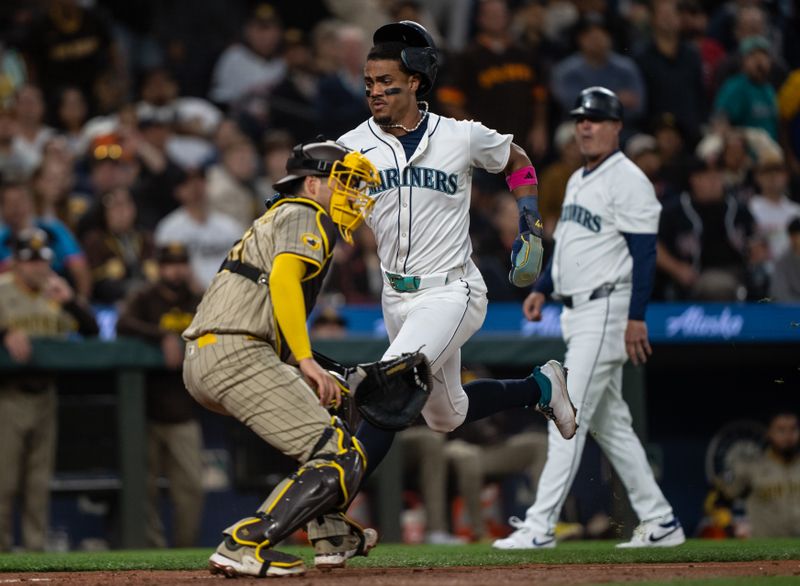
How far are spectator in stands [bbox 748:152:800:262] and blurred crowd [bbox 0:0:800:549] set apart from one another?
2cm

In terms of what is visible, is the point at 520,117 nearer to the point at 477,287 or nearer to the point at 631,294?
the point at 631,294

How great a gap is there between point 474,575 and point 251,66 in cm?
785

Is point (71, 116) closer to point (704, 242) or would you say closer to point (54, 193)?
point (54, 193)

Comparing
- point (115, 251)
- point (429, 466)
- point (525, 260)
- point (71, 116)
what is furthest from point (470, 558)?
point (71, 116)

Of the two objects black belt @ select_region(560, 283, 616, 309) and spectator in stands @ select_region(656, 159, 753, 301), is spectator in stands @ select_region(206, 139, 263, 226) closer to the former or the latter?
spectator in stands @ select_region(656, 159, 753, 301)

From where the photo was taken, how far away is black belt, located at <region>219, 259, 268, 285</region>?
495cm

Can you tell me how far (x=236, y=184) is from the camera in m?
10.8

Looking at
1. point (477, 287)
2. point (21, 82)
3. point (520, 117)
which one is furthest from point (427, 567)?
point (21, 82)

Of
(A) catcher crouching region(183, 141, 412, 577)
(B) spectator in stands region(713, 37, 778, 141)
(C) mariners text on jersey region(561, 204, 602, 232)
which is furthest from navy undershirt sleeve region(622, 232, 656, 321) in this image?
(B) spectator in stands region(713, 37, 778, 141)

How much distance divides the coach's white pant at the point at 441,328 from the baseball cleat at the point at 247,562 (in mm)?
927

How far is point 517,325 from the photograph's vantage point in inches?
375

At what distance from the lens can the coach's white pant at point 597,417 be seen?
22.2 ft

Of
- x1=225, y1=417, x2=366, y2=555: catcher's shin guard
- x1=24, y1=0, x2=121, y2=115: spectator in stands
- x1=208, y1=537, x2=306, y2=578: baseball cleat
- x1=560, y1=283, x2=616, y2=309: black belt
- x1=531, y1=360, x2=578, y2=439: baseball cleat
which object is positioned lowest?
x1=208, y1=537, x2=306, y2=578: baseball cleat

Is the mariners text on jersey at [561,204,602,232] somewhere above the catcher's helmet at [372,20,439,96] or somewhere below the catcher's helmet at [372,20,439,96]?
below
